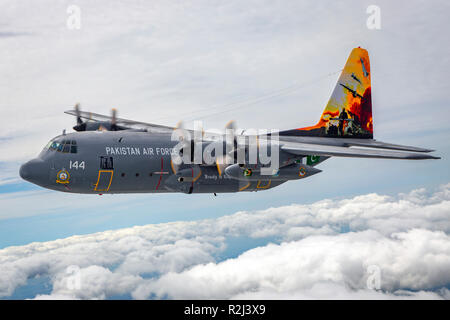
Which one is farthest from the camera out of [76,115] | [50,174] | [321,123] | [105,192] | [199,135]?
[321,123]

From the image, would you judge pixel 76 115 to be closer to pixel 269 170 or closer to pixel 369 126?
pixel 269 170

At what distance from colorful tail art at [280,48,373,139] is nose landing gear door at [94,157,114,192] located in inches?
601

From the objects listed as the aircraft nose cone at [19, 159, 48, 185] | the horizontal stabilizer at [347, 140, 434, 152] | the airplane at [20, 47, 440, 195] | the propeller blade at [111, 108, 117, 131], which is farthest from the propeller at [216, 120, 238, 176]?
the horizontal stabilizer at [347, 140, 434, 152]

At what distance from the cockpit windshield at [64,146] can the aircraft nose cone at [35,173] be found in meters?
1.08

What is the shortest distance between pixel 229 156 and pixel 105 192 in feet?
23.6

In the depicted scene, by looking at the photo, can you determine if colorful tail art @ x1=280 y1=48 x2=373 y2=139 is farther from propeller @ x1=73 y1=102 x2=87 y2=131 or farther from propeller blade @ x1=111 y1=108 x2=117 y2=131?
propeller @ x1=73 y1=102 x2=87 y2=131

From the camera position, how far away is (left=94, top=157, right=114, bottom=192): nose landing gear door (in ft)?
69.7

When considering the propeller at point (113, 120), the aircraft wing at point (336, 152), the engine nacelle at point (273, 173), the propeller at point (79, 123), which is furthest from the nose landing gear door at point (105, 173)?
the aircraft wing at point (336, 152)

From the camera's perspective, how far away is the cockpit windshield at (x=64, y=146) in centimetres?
2102

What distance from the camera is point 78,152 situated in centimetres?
2103

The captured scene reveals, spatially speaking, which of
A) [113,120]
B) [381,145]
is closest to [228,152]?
[113,120]

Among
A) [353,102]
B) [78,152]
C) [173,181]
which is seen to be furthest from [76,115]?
[353,102]

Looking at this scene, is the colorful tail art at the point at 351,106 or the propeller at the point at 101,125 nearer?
the propeller at the point at 101,125

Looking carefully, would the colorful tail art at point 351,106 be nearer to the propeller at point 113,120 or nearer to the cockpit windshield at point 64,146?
the propeller at point 113,120
